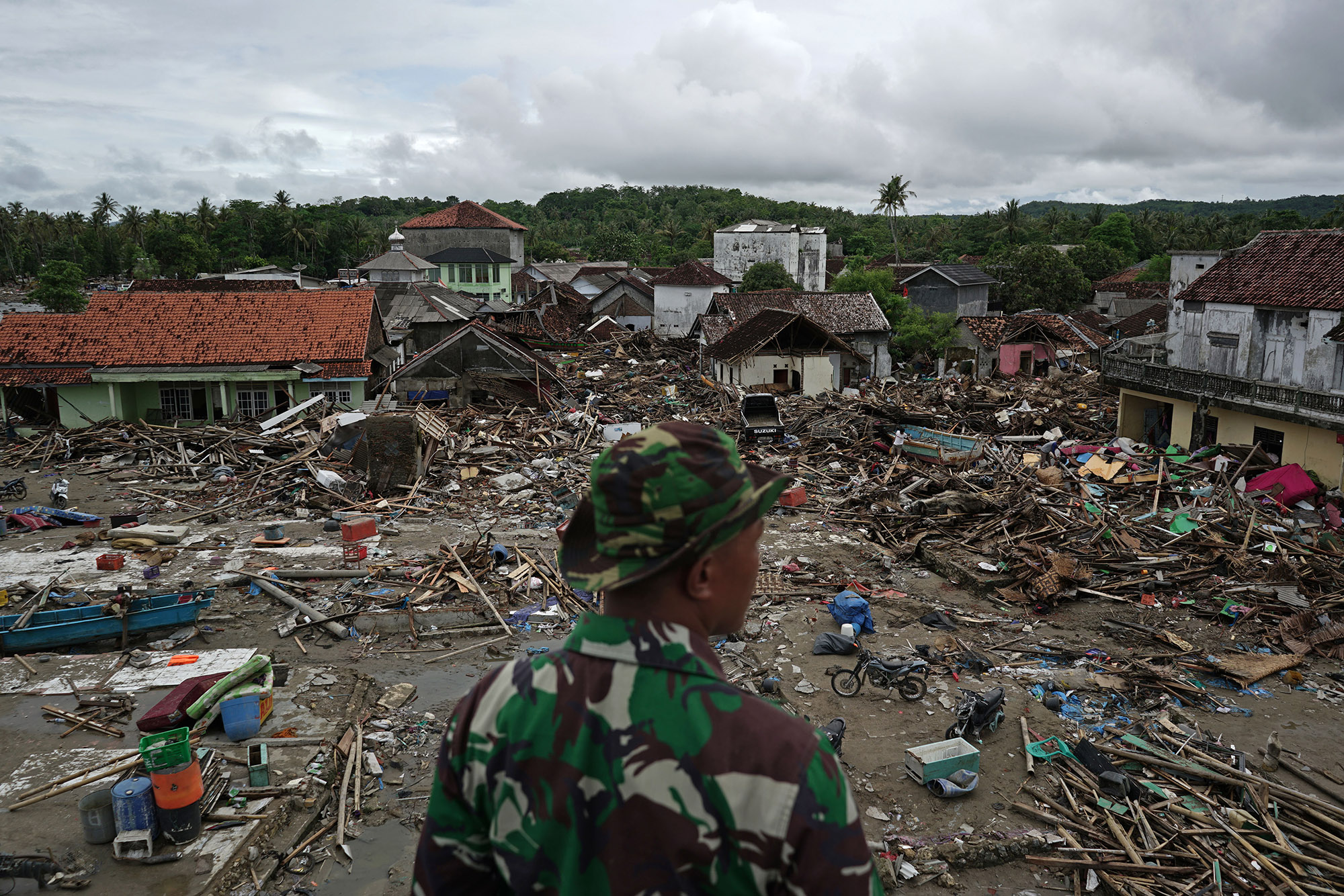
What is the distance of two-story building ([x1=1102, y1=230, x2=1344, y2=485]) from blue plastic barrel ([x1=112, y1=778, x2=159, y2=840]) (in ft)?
71.9

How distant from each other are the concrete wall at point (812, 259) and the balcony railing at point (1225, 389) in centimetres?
3949

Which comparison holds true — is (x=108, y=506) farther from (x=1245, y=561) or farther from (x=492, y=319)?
(x=492, y=319)

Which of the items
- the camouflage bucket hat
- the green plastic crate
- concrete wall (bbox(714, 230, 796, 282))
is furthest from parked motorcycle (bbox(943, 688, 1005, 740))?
concrete wall (bbox(714, 230, 796, 282))

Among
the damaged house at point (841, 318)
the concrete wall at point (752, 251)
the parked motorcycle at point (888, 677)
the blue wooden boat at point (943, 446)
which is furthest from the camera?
the concrete wall at point (752, 251)

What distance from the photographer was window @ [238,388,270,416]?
26.9m

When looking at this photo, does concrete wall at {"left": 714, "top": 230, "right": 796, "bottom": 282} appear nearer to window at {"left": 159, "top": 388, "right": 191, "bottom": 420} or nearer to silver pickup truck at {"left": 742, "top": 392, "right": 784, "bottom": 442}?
silver pickup truck at {"left": 742, "top": 392, "right": 784, "bottom": 442}

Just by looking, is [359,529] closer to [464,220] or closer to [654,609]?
[654,609]

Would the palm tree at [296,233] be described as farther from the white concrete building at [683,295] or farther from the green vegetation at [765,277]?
the green vegetation at [765,277]

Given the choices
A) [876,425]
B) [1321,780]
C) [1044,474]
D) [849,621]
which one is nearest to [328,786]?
[849,621]

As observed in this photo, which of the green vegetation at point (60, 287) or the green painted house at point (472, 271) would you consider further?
the green painted house at point (472, 271)

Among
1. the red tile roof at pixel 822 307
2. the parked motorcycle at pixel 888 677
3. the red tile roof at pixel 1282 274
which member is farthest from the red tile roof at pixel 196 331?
the red tile roof at pixel 1282 274

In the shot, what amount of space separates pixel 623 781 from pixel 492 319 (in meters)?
46.8

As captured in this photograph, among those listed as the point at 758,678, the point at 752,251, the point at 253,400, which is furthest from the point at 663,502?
the point at 752,251

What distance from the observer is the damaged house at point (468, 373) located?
2923 centimetres
